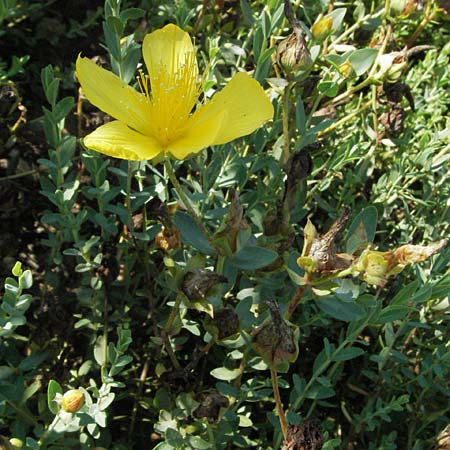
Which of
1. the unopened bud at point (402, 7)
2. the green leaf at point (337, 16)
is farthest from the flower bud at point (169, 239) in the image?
the unopened bud at point (402, 7)

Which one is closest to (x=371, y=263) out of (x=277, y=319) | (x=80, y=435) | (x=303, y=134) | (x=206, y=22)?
(x=277, y=319)

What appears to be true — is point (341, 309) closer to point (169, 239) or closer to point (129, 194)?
point (169, 239)

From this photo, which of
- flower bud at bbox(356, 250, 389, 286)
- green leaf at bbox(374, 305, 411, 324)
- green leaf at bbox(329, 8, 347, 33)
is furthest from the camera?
green leaf at bbox(329, 8, 347, 33)

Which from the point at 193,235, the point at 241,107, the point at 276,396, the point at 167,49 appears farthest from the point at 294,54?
the point at 276,396

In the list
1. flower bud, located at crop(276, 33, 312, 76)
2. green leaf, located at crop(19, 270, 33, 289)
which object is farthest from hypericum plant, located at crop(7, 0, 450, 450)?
green leaf, located at crop(19, 270, 33, 289)

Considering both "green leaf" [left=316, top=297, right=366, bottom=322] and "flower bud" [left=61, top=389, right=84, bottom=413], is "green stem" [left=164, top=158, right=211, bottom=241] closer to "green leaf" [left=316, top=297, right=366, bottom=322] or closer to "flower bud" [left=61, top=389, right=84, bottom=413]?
"green leaf" [left=316, top=297, right=366, bottom=322]

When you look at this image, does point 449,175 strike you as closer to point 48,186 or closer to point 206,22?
point 206,22
